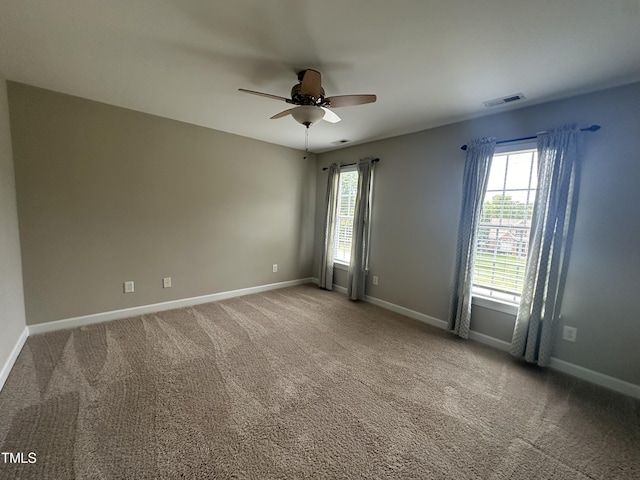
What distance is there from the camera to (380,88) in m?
2.34

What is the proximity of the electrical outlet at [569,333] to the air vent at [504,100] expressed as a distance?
7.25ft

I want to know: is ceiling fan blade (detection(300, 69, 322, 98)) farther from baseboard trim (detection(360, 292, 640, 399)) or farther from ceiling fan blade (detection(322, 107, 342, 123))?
baseboard trim (detection(360, 292, 640, 399))

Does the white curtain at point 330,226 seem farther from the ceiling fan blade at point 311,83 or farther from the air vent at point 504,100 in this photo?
the ceiling fan blade at point 311,83

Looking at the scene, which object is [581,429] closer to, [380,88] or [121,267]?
[380,88]

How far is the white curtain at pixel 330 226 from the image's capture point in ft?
15.0

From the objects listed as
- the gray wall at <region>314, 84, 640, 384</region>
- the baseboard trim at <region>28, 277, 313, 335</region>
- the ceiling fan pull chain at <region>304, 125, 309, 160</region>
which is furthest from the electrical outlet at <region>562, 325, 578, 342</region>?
the baseboard trim at <region>28, 277, 313, 335</region>

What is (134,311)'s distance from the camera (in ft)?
10.6

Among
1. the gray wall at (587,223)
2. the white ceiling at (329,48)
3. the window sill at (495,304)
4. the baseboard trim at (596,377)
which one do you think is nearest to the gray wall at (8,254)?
the white ceiling at (329,48)

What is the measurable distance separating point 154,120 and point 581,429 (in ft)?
16.3

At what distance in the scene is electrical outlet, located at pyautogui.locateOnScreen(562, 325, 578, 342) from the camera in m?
2.36

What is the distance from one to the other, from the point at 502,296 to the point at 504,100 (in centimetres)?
203

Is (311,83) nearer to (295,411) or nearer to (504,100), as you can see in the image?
(504,100)

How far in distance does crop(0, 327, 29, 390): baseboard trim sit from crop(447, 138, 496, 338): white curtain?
414cm

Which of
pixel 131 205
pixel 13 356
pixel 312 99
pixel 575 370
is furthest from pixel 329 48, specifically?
pixel 13 356
